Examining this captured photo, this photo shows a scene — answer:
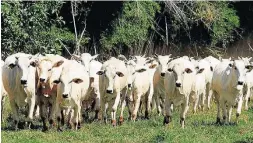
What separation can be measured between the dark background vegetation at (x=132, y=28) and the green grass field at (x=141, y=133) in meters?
9.24

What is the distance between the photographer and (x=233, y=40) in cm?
3453

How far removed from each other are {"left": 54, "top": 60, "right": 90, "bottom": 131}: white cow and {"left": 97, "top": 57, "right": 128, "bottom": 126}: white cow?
0.83m

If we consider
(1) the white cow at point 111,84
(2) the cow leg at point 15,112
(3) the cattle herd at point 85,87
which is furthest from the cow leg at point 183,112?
(2) the cow leg at point 15,112

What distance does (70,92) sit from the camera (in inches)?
574

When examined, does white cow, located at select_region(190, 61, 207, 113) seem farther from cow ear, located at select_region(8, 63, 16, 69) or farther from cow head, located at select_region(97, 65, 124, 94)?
cow ear, located at select_region(8, 63, 16, 69)

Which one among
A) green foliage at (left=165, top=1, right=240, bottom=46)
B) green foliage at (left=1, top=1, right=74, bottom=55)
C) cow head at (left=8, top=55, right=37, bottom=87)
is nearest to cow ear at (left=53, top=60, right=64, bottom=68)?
cow head at (left=8, top=55, right=37, bottom=87)

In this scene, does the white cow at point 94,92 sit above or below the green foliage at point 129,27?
below

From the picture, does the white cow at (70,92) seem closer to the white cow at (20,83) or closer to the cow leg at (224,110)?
the white cow at (20,83)

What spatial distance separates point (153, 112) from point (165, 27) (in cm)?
1383

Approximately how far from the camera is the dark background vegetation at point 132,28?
2458cm

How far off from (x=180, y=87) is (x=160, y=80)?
312 centimetres

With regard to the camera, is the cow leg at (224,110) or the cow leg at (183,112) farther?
the cow leg at (224,110)

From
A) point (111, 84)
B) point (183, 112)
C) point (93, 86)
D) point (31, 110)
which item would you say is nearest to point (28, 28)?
point (93, 86)

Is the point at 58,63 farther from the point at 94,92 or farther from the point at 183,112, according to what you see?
the point at 183,112
